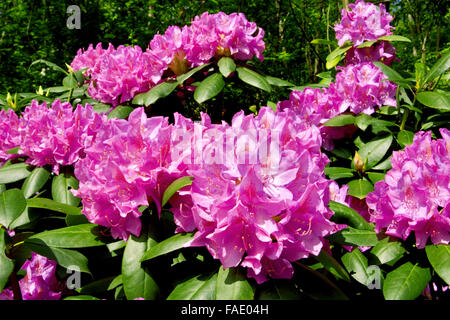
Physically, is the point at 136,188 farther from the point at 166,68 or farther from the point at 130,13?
the point at 130,13

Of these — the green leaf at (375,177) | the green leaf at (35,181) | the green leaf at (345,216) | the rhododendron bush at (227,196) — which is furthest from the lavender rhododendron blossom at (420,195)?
the green leaf at (35,181)

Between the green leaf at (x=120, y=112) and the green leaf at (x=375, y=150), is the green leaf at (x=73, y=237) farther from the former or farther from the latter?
the green leaf at (x=375, y=150)

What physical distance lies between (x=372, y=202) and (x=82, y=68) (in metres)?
1.75

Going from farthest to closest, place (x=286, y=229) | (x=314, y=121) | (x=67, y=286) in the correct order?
(x=314, y=121)
(x=67, y=286)
(x=286, y=229)

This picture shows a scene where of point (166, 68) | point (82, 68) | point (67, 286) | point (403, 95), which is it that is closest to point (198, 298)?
point (67, 286)

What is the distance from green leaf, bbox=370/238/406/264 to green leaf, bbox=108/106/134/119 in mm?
1196

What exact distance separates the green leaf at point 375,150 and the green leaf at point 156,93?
0.83 meters

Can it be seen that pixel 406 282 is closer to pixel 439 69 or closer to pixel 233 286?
pixel 233 286

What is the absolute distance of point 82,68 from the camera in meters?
2.40

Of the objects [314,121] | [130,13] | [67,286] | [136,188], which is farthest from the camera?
[130,13]

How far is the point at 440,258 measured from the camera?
1147 mm

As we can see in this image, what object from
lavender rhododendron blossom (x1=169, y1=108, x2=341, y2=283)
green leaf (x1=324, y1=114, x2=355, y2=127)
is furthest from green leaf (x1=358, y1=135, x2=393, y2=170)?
lavender rhododendron blossom (x1=169, y1=108, x2=341, y2=283)

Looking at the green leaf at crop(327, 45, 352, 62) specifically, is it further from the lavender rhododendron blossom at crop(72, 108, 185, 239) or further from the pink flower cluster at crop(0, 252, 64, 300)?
the pink flower cluster at crop(0, 252, 64, 300)

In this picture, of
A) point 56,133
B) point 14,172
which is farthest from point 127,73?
point 14,172
